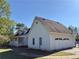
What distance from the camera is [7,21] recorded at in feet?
63.6

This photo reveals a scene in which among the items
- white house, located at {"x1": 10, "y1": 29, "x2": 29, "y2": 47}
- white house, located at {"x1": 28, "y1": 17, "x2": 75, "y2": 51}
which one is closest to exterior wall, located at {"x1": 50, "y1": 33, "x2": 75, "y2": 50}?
white house, located at {"x1": 28, "y1": 17, "x2": 75, "y2": 51}

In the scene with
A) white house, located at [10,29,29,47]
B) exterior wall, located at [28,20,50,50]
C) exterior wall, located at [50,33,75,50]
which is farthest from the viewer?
white house, located at [10,29,29,47]

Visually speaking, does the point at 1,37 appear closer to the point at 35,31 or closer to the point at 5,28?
the point at 5,28

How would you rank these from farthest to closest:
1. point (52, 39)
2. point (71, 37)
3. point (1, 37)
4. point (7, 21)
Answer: point (71, 37), point (52, 39), point (1, 37), point (7, 21)

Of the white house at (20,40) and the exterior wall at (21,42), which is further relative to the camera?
the white house at (20,40)

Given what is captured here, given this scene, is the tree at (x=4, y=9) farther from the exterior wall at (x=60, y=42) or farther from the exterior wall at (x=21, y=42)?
the exterior wall at (x=21, y=42)

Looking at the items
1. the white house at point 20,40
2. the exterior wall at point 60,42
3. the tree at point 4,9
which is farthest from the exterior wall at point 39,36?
the tree at point 4,9

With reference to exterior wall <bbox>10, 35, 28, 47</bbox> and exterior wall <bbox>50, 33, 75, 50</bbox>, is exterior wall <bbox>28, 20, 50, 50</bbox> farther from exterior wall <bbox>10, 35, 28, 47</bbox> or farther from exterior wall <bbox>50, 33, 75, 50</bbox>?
exterior wall <bbox>10, 35, 28, 47</bbox>

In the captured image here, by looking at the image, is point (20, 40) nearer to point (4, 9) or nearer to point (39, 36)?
point (39, 36)

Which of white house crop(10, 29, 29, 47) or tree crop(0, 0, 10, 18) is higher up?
tree crop(0, 0, 10, 18)

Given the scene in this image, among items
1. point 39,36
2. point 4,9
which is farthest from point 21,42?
point 4,9

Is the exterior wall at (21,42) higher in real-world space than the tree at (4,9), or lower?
lower

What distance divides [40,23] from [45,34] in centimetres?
254

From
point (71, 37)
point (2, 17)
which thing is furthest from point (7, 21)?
point (71, 37)
